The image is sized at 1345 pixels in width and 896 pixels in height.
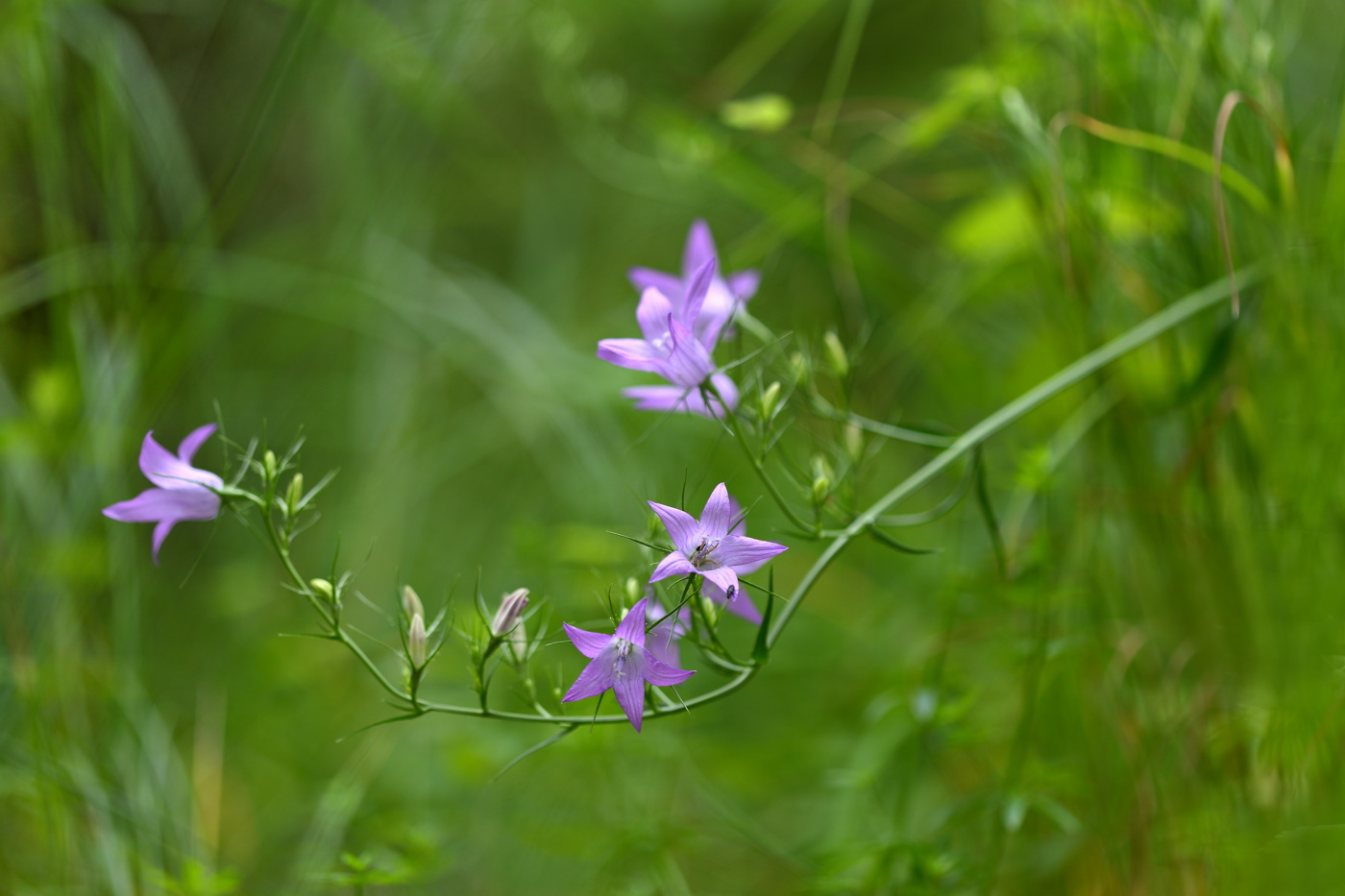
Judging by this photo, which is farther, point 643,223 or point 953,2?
point 953,2

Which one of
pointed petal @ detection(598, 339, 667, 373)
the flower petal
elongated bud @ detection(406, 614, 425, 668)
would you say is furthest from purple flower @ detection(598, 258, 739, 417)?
elongated bud @ detection(406, 614, 425, 668)

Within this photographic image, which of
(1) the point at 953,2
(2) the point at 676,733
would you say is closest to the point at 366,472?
(2) the point at 676,733

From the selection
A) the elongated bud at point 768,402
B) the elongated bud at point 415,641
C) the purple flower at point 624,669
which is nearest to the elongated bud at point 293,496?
the elongated bud at point 415,641

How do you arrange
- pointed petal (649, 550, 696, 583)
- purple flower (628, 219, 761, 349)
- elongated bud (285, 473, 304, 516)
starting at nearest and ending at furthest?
pointed petal (649, 550, 696, 583) < elongated bud (285, 473, 304, 516) < purple flower (628, 219, 761, 349)

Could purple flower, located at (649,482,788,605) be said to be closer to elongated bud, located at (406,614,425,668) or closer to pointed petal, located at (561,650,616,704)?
pointed petal, located at (561,650,616,704)

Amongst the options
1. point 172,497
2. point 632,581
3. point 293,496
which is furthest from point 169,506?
point 632,581

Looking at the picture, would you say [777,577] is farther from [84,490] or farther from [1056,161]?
[84,490]
